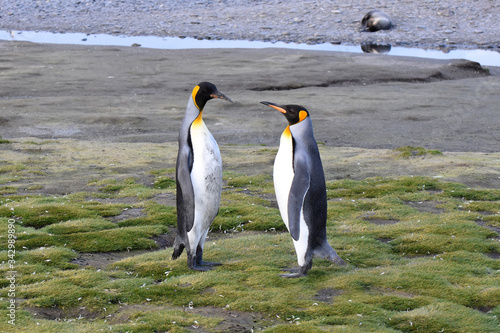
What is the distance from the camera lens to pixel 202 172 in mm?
6516

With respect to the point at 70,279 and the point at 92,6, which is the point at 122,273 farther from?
the point at 92,6

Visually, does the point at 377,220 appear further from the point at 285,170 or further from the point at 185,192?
the point at 185,192

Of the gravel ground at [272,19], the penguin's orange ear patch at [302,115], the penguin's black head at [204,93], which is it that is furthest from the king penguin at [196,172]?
the gravel ground at [272,19]

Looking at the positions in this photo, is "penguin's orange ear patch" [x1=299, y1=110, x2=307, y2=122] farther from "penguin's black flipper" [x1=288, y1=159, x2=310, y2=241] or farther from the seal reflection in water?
the seal reflection in water

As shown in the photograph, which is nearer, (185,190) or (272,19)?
(185,190)

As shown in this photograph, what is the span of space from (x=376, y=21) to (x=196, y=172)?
39.7 m

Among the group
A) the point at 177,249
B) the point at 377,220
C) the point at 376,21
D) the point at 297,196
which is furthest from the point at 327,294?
the point at 376,21

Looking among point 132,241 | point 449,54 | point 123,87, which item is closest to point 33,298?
point 132,241

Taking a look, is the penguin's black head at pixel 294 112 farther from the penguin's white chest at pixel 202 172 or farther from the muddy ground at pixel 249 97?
the muddy ground at pixel 249 97

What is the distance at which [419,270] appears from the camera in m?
6.43

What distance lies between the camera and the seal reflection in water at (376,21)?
43.7m

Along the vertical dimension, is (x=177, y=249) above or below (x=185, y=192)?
below

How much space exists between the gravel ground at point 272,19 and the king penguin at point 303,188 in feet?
117

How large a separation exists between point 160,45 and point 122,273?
3436 cm
